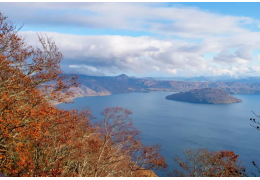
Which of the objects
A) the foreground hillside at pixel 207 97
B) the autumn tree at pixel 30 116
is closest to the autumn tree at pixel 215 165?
the autumn tree at pixel 30 116

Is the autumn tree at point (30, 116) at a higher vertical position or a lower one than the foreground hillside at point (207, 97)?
higher

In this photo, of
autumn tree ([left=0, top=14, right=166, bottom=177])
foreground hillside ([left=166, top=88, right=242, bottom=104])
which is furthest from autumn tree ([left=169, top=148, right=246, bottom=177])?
foreground hillside ([left=166, top=88, right=242, bottom=104])

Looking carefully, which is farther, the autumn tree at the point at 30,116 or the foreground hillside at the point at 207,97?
the foreground hillside at the point at 207,97

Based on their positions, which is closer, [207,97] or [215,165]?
[215,165]

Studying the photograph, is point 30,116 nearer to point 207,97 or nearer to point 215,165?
point 215,165

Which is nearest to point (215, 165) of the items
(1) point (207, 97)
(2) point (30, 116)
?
(2) point (30, 116)

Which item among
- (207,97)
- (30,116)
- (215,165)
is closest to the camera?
(30,116)

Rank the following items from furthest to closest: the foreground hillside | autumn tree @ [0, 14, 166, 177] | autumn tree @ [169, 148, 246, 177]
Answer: the foreground hillside, autumn tree @ [169, 148, 246, 177], autumn tree @ [0, 14, 166, 177]

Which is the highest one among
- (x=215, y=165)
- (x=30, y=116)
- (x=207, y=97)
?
(x=30, y=116)

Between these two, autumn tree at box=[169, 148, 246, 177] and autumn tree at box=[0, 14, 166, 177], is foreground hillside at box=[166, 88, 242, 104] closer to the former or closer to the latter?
autumn tree at box=[169, 148, 246, 177]

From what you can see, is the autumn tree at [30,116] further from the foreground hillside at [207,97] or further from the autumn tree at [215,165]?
the foreground hillside at [207,97]

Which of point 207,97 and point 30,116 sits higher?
point 30,116
